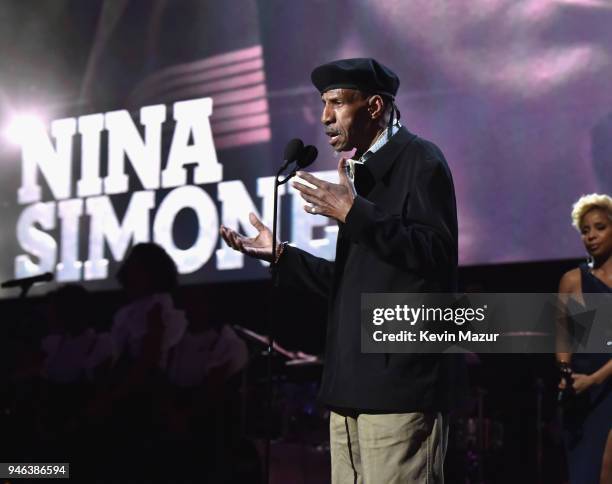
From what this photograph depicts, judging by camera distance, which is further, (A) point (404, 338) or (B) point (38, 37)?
(B) point (38, 37)

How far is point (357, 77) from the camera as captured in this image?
220cm

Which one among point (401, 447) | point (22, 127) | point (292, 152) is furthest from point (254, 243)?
point (22, 127)

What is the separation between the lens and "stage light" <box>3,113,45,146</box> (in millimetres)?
6598

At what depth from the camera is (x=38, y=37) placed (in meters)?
6.74

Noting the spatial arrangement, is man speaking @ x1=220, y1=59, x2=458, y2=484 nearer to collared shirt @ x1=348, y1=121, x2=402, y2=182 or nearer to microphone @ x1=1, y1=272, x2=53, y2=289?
collared shirt @ x1=348, y1=121, x2=402, y2=182

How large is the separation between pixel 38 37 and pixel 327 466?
383cm

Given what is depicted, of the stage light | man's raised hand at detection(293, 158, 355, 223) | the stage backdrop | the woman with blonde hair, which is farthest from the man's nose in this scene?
the stage light

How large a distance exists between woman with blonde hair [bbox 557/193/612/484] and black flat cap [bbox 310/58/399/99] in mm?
1826

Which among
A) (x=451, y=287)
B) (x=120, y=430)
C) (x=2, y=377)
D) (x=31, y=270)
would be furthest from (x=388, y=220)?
(x=31, y=270)

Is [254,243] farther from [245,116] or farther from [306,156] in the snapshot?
[245,116]

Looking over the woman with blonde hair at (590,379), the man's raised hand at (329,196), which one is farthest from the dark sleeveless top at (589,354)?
the man's raised hand at (329,196)

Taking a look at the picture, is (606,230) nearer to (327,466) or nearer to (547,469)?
A: (547,469)

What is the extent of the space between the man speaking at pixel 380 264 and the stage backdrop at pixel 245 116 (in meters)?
2.73

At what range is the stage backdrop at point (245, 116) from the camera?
15.5 feet
